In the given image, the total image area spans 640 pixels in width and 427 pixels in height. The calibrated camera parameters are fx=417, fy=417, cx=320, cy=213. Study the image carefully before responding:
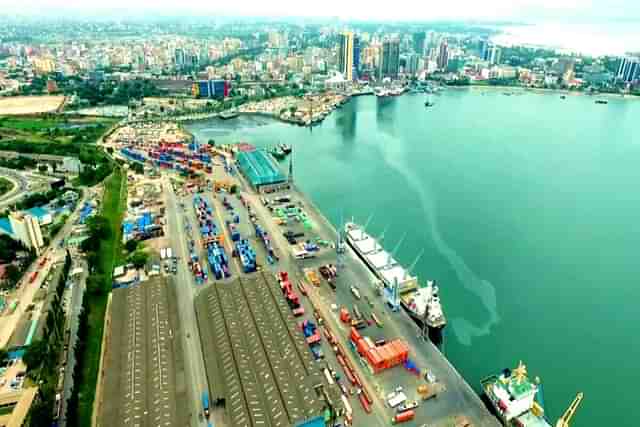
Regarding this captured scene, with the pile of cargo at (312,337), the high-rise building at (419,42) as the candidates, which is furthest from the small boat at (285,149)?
the high-rise building at (419,42)

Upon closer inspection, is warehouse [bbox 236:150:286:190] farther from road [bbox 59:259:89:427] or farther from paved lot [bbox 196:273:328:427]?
road [bbox 59:259:89:427]

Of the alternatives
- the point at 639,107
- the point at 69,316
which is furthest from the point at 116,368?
the point at 639,107

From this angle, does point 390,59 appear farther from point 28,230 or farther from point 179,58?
point 28,230

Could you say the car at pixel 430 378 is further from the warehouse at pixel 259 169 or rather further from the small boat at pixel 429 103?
the small boat at pixel 429 103

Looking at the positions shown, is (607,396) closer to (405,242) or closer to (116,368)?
(405,242)

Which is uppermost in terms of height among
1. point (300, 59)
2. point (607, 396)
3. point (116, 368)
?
point (300, 59)

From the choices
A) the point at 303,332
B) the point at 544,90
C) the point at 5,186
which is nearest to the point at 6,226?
the point at 5,186
